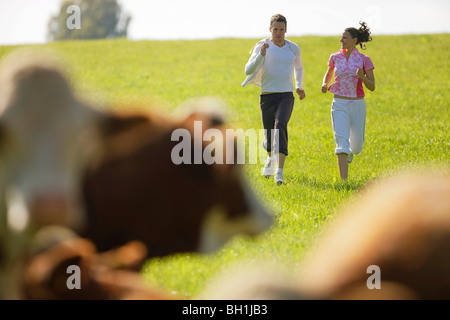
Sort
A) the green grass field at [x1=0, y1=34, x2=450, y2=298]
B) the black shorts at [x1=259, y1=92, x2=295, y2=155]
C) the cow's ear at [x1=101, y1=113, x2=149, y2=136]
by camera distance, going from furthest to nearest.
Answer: the black shorts at [x1=259, y1=92, x2=295, y2=155] → the green grass field at [x1=0, y1=34, x2=450, y2=298] → the cow's ear at [x1=101, y1=113, x2=149, y2=136]

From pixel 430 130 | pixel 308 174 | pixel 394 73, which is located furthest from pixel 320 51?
pixel 308 174

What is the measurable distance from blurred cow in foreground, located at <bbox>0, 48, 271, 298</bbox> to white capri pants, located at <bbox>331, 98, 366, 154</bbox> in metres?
6.33

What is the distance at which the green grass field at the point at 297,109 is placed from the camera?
4.41 meters

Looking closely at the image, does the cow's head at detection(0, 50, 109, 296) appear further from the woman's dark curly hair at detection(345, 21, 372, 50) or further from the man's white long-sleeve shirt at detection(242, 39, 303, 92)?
the woman's dark curly hair at detection(345, 21, 372, 50)

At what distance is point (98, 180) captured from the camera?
190 centimetres

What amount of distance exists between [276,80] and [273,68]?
0.18 metres

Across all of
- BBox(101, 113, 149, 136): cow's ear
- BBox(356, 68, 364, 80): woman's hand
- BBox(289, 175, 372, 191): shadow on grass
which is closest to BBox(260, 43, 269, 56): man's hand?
BBox(356, 68, 364, 80): woman's hand

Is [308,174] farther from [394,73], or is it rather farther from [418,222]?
[394,73]

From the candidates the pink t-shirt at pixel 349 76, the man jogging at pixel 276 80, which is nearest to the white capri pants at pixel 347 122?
the pink t-shirt at pixel 349 76

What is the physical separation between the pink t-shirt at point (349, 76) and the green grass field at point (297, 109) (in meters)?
1.26

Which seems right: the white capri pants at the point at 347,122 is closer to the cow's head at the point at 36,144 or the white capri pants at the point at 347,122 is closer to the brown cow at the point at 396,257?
the brown cow at the point at 396,257

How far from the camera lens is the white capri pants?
27.2 ft

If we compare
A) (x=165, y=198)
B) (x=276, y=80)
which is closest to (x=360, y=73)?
(x=276, y=80)
